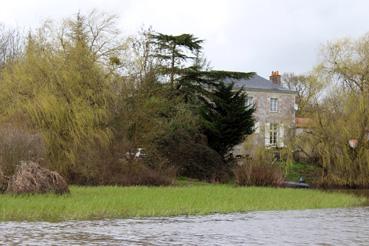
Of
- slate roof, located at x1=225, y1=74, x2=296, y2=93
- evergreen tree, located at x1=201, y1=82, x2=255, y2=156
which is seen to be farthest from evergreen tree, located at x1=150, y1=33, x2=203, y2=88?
slate roof, located at x1=225, y1=74, x2=296, y2=93

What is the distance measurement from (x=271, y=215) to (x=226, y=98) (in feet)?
120

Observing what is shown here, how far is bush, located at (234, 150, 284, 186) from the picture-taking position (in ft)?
153

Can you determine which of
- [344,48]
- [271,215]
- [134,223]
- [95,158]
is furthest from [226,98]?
[134,223]

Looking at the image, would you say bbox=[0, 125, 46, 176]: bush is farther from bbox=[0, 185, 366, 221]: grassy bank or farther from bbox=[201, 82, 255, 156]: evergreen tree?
bbox=[201, 82, 255, 156]: evergreen tree

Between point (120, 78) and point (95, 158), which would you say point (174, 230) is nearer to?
point (95, 158)

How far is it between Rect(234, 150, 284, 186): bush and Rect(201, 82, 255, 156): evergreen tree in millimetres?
10175

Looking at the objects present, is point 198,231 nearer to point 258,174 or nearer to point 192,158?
point 258,174

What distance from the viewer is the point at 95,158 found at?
4088 centimetres

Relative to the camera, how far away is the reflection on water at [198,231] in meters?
15.5

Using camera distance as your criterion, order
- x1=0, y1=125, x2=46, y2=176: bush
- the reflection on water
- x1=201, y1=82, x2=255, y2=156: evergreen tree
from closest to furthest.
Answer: the reflection on water, x1=0, y1=125, x2=46, y2=176: bush, x1=201, y1=82, x2=255, y2=156: evergreen tree

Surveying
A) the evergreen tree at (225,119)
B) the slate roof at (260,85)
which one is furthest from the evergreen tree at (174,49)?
the slate roof at (260,85)

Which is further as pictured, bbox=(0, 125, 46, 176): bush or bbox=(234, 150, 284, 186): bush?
bbox=(234, 150, 284, 186): bush

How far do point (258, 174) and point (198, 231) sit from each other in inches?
1156

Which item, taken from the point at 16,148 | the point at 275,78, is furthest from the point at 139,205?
the point at 275,78
